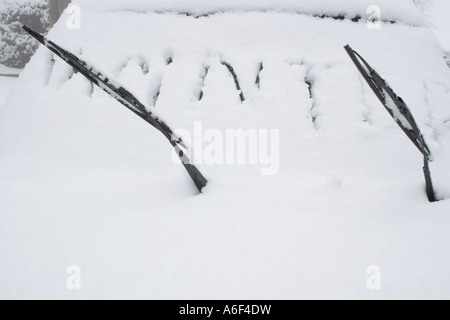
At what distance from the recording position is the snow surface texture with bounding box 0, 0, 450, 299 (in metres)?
1.11

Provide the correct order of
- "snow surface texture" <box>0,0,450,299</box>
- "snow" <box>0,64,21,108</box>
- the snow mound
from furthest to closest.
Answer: "snow" <box>0,64,21,108</box> → the snow mound → "snow surface texture" <box>0,0,450,299</box>

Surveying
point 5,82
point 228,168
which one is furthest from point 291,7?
point 5,82

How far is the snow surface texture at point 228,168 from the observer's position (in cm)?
111

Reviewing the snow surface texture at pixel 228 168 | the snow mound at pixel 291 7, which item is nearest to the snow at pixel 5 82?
the snow mound at pixel 291 7

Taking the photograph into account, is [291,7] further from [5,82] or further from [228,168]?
[5,82]

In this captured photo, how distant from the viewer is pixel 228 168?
174cm

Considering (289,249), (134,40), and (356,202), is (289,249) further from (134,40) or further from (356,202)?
(134,40)

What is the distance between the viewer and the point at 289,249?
1.19m

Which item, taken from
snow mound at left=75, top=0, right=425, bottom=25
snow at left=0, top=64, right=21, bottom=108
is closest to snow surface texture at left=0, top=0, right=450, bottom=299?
snow mound at left=75, top=0, right=425, bottom=25

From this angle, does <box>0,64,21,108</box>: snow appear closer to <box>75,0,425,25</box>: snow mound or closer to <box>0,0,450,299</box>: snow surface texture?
<box>75,0,425,25</box>: snow mound

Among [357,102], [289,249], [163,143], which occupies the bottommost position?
[289,249]

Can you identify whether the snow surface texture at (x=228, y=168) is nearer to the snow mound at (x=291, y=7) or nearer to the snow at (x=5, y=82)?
the snow mound at (x=291, y=7)
